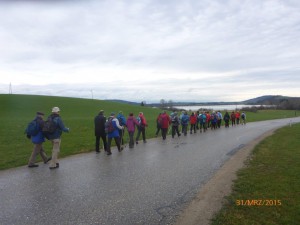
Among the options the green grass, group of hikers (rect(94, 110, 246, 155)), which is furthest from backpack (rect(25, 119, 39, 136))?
the green grass

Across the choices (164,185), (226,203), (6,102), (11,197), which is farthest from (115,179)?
(6,102)

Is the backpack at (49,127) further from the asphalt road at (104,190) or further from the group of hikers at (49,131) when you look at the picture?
the asphalt road at (104,190)

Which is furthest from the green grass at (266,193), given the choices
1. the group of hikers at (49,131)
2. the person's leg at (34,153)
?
the person's leg at (34,153)

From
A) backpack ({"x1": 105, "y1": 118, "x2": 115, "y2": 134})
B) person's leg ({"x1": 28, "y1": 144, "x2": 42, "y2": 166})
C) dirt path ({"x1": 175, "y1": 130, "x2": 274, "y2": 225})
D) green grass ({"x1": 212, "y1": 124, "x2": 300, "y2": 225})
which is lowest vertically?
dirt path ({"x1": 175, "y1": 130, "x2": 274, "y2": 225})

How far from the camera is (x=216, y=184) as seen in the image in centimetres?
733

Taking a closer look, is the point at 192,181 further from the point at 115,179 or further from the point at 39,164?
the point at 39,164

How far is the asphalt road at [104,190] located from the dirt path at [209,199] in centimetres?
18

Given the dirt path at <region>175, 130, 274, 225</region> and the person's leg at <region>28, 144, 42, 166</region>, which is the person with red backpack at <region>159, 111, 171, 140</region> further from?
Result: the person's leg at <region>28, 144, 42, 166</region>

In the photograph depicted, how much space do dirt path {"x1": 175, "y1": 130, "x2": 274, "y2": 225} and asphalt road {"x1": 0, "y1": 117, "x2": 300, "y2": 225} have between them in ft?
0.59

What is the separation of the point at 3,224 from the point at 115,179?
317cm

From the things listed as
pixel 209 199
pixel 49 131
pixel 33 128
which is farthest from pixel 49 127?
pixel 209 199

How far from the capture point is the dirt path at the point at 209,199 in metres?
5.19

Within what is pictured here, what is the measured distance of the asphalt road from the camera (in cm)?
533

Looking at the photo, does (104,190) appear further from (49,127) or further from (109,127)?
(109,127)
